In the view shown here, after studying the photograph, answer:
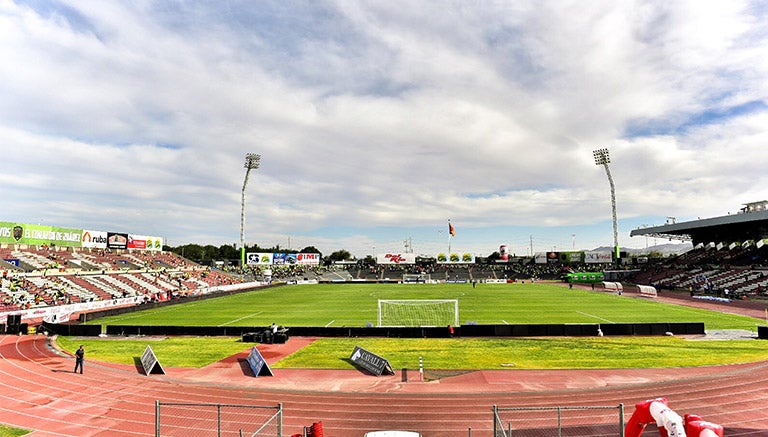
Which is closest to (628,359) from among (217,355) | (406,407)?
(406,407)

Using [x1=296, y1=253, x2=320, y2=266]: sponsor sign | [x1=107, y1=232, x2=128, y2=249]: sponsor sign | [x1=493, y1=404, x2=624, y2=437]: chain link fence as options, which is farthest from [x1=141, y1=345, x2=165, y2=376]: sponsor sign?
[x1=296, y1=253, x2=320, y2=266]: sponsor sign

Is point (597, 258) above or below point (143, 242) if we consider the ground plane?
below

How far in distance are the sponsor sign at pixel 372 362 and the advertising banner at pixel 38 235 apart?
217ft

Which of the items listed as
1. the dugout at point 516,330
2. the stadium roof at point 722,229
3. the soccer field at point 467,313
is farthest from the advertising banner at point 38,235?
the stadium roof at point 722,229

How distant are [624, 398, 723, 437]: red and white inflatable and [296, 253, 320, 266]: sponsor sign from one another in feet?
391

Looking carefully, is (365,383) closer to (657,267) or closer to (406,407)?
(406,407)

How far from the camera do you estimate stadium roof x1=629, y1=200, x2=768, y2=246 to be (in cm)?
6209

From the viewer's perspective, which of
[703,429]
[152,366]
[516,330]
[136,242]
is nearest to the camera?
[703,429]

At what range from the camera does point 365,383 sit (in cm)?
1922

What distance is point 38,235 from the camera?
6631cm

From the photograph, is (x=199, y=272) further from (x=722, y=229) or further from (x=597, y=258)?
(x=722, y=229)

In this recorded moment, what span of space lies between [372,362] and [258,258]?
332ft

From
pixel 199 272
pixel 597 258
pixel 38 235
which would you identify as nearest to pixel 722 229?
pixel 597 258

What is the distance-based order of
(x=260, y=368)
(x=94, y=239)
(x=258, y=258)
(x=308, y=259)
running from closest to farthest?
(x=260, y=368), (x=94, y=239), (x=258, y=258), (x=308, y=259)
